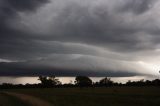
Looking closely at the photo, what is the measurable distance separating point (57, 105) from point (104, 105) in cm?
553

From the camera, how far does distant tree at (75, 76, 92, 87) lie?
167875 mm

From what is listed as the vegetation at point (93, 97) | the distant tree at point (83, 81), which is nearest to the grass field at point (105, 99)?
the vegetation at point (93, 97)

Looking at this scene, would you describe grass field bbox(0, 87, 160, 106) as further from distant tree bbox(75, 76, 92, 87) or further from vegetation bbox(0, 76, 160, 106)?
distant tree bbox(75, 76, 92, 87)

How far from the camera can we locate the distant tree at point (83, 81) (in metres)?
168

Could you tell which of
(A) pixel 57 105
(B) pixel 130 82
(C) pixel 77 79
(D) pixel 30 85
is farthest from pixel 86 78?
(A) pixel 57 105

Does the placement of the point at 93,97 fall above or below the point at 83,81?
below

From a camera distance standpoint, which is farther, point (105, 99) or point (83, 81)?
point (83, 81)

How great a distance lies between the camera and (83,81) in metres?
168

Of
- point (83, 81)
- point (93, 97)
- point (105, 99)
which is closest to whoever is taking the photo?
point (105, 99)

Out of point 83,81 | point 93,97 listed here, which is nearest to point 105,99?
point 93,97

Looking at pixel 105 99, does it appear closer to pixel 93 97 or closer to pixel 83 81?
pixel 93 97

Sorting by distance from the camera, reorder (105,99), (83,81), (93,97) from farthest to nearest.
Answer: (83,81)
(93,97)
(105,99)

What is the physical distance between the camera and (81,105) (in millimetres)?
37844

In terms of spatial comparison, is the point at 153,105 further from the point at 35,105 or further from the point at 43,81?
the point at 43,81
